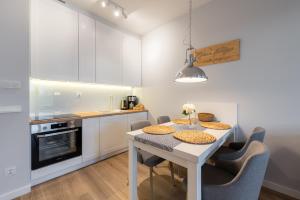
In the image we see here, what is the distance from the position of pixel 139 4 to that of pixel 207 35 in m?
1.24

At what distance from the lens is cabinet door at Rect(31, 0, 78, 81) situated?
1.82m

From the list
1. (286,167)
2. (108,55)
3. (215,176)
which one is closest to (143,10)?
(108,55)

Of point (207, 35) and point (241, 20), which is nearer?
point (241, 20)

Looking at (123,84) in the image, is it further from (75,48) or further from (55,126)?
(55,126)

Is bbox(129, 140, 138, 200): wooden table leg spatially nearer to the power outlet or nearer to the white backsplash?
the power outlet

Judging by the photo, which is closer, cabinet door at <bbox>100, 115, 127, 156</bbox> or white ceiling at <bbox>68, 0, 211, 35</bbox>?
white ceiling at <bbox>68, 0, 211, 35</bbox>

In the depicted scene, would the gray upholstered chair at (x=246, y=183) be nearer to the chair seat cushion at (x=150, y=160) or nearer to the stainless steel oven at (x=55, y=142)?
the chair seat cushion at (x=150, y=160)

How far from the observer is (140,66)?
11.0 feet

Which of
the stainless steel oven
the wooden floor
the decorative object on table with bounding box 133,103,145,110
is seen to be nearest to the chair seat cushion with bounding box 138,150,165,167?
the wooden floor

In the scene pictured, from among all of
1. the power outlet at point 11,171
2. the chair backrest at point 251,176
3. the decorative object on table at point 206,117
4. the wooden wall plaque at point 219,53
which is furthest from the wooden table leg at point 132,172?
the wooden wall plaque at point 219,53

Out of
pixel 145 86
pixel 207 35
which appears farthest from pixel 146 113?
pixel 207 35

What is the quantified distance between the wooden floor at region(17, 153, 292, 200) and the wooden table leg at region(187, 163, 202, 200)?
0.78 metres

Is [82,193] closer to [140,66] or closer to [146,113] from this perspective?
[146,113]

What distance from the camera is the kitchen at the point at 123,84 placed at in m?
1.53
